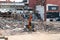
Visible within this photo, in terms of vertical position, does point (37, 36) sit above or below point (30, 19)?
below

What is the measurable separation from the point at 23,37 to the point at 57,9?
1696 mm

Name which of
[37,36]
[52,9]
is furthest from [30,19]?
[52,9]

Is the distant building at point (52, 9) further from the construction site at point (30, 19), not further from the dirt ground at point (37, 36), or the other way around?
the dirt ground at point (37, 36)

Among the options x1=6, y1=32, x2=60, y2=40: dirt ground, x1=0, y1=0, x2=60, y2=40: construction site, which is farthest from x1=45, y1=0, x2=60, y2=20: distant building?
x1=6, y1=32, x2=60, y2=40: dirt ground

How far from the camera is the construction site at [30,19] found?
7.32 metres

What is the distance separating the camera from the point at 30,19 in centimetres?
741

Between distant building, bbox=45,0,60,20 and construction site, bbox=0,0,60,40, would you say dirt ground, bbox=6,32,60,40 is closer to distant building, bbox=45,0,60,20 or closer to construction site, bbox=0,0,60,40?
construction site, bbox=0,0,60,40

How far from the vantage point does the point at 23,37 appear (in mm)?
7219

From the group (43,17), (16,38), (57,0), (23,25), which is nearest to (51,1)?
(57,0)

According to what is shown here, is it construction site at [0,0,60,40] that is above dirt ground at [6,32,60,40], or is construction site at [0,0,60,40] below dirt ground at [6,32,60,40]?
above

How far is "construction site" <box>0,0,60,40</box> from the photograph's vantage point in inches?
288

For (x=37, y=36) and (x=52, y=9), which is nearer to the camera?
(x=37, y=36)

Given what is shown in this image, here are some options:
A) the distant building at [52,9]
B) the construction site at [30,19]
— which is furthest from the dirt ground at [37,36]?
the distant building at [52,9]

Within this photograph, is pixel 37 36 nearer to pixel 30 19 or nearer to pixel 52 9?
pixel 30 19
